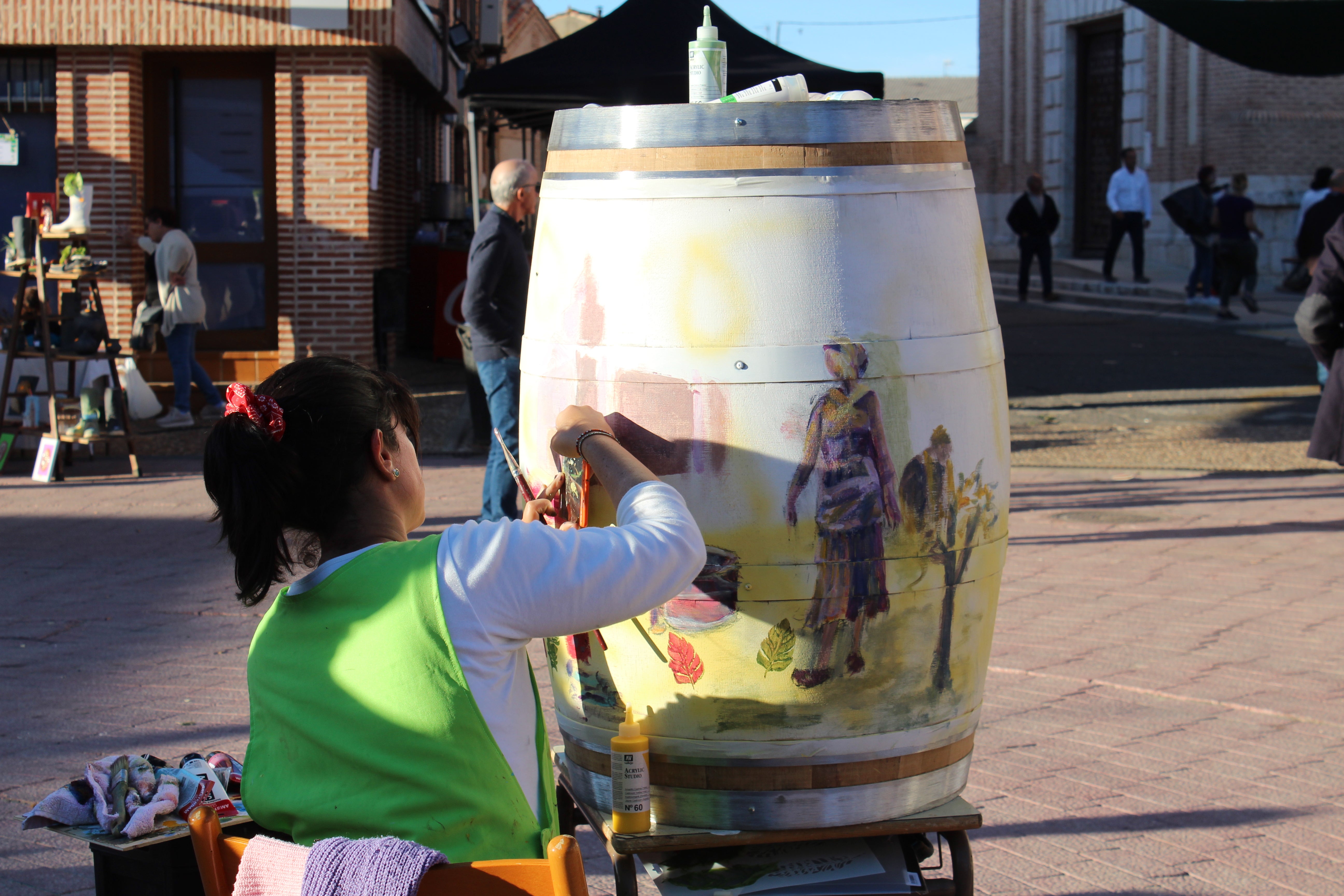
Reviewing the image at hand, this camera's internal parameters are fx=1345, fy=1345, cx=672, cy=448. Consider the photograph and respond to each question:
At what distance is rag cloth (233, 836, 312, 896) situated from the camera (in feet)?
4.88

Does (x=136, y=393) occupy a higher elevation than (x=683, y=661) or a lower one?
higher

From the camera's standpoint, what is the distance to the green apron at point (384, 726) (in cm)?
171

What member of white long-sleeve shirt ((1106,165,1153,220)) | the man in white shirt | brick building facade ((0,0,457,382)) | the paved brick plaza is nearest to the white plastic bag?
brick building facade ((0,0,457,382))

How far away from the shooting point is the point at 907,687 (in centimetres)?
213

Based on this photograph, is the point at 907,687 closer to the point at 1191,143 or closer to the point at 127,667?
the point at 127,667

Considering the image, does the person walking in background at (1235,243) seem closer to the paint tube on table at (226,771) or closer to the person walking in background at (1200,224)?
the person walking in background at (1200,224)

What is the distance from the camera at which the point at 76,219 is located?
854 centimetres

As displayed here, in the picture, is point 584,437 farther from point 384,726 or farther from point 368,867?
point 368,867

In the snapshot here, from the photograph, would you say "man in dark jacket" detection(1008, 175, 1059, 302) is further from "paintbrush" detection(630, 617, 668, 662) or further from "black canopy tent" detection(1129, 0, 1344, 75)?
"paintbrush" detection(630, 617, 668, 662)

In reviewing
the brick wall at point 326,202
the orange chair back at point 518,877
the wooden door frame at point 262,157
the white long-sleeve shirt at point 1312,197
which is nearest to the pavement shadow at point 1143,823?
the orange chair back at point 518,877

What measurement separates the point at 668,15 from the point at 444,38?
8525 mm

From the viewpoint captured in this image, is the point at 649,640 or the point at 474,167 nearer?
the point at 649,640

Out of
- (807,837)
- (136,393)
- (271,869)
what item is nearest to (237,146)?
(136,393)

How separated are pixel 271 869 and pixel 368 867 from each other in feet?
0.47
